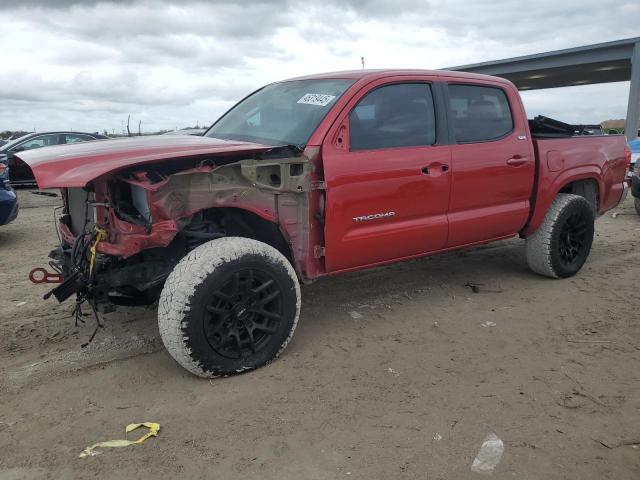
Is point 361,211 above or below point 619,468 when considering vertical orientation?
above

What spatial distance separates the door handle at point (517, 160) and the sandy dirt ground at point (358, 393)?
45.4 inches

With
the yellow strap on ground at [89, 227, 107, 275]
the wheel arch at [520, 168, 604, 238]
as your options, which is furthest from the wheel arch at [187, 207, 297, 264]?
the wheel arch at [520, 168, 604, 238]

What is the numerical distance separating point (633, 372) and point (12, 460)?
342cm

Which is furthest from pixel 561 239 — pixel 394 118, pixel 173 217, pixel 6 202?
pixel 6 202

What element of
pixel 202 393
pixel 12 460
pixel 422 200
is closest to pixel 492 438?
pixel 202 393

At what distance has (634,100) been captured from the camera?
21375 mm

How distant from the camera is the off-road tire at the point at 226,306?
9.68ft

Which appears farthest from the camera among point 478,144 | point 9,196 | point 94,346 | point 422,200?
point 9,196

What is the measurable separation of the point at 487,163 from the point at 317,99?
1492mm

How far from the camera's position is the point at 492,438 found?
8.48 feet

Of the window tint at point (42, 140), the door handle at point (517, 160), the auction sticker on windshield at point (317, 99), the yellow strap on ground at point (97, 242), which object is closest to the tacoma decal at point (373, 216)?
the auction sticker on windshield at point (317, 99)

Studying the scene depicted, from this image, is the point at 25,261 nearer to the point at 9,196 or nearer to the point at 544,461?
the point at 9,196

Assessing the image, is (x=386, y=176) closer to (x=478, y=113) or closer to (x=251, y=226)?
(x=251, y=226)

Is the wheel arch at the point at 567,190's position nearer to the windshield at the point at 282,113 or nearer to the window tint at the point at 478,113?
the window tint at the point at 478,113
